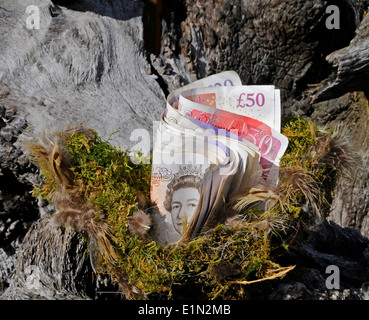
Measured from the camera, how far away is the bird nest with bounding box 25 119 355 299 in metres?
1.30

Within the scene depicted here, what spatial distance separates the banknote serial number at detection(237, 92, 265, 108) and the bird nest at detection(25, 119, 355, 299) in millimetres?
245

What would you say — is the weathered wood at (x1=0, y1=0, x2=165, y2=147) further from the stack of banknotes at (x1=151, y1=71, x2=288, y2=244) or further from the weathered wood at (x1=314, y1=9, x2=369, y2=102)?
the weathered wood at (x1=314, y1=9, x2=369, y2=102)

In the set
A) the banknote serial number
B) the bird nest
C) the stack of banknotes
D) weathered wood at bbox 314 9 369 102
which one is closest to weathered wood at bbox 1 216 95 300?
the bird nest

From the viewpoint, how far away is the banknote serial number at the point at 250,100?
5.34 feet

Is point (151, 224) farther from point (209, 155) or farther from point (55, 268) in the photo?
point (55, 268)

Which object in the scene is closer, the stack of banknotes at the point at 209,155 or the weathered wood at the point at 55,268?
the stack of banknotes at the point at 209,155

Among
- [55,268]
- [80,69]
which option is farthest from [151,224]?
[80,69]

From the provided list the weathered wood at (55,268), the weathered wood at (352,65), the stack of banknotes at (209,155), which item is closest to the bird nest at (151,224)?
the stack of banknotes at (209,155)

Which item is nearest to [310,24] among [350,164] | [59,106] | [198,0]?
[198,0]

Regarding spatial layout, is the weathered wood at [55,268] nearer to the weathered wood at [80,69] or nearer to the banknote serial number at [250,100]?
the weathered wood at [80,69]

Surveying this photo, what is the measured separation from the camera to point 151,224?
4.67 feet

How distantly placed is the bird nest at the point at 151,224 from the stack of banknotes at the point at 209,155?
0.05 metres

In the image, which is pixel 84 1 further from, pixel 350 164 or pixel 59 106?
pixel 350 164

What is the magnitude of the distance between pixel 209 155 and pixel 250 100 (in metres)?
0.29
